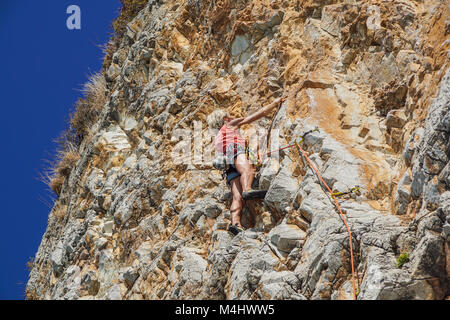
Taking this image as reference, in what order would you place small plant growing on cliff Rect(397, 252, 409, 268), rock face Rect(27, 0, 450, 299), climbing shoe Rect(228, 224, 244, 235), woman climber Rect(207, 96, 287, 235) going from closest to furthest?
small plant growing on cliff Rect(397, 252, 409, 268), rock face Rect(27, 0, 450, 299), climbing shoe Rect(228, 224, 244, 235), woman climber Rect(207, 96, 287, 235)

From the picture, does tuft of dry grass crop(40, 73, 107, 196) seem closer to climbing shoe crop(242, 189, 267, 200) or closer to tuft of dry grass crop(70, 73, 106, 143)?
tuft of dry grass crop(70, 73, 106, 143)

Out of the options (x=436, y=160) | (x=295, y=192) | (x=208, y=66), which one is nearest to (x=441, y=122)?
(x=436, y=160)

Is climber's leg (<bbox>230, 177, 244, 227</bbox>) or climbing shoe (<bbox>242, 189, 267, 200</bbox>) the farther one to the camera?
climber's leg (<bbox>230, 177, 244, 227</bbox>)

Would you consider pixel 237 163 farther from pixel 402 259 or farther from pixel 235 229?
pixel 402 259

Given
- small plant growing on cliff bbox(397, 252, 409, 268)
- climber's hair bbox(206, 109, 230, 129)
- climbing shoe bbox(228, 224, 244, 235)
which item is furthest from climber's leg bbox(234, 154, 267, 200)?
small plant growing on cliff bbox(397, 252, 409, 268)

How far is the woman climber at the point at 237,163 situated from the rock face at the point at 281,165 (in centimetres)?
19

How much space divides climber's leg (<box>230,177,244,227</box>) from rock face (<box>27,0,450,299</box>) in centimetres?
19

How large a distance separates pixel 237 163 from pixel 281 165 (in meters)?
0.83

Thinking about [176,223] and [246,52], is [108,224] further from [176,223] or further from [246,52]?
[246,52]

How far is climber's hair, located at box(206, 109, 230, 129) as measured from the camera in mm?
9279

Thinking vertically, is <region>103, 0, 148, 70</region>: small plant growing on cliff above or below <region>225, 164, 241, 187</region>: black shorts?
above

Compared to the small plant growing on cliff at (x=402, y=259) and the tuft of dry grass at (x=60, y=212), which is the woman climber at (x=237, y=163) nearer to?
the small plant growing on cliff at (x=402, y=259)

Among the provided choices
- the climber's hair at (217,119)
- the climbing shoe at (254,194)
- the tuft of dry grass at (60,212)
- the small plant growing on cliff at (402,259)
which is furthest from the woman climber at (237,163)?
the tuft of dry grass at (60,212)
